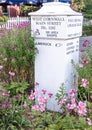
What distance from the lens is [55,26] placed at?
13.5 feet

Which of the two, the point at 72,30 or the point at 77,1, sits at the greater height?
the point at 72,30

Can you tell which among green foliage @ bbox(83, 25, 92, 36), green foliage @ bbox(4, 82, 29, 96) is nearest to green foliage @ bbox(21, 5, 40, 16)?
green foliage @ bbox(83, 25, 92, 36)

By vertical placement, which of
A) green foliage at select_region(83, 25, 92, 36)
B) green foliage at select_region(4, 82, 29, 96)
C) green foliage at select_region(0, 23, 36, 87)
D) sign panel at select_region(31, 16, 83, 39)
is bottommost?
green foliage at select_region(83, 25, 92, 36)

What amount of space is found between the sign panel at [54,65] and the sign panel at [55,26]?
0.08m

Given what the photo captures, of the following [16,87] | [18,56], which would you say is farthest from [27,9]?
[16,87]

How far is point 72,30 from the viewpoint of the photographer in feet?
13.9

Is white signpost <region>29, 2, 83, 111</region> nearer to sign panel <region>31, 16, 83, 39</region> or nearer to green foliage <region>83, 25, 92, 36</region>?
sign panel <region>31, 16, 83, 39</region>

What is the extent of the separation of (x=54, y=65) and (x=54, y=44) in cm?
27

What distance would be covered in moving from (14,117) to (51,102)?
2.32ft

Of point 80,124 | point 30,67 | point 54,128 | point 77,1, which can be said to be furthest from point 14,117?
point 77,1

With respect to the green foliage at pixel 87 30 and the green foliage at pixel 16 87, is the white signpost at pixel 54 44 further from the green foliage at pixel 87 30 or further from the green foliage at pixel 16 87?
the green foliage at pixel 87 30

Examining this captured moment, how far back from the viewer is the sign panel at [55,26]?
4.04 metres

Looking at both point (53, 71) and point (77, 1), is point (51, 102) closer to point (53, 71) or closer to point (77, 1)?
point (53, 71)

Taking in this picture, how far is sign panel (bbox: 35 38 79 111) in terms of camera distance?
416 cm
